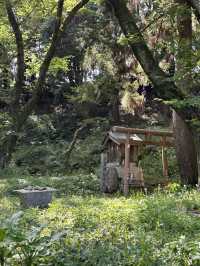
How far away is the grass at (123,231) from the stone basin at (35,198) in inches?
11.4

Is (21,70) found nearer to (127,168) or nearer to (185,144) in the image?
(127,168)

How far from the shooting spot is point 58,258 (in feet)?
13.7

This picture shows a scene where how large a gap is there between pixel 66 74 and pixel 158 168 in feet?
38.3

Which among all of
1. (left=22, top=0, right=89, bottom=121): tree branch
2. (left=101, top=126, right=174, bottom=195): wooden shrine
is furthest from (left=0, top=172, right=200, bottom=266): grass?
(left=22, top=0, right=89, bottom=121): tree branch

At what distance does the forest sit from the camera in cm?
475

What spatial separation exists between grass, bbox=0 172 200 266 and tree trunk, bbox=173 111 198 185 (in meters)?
2.19

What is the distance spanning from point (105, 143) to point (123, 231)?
30.0 feet

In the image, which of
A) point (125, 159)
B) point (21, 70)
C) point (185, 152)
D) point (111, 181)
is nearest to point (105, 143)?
point (111, 181)

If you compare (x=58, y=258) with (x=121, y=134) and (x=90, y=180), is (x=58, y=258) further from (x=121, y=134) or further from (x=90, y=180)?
(x=90, y=180)

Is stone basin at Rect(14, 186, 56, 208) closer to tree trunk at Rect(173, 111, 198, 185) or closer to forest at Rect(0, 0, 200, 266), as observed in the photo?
forest at Rect(0, 0, 200, 266)

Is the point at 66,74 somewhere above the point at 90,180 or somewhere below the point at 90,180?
above

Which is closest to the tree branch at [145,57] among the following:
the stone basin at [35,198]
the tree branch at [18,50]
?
the stone basin at [35,198]

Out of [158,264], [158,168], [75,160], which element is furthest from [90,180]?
[158,264]

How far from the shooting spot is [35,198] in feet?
33.0
